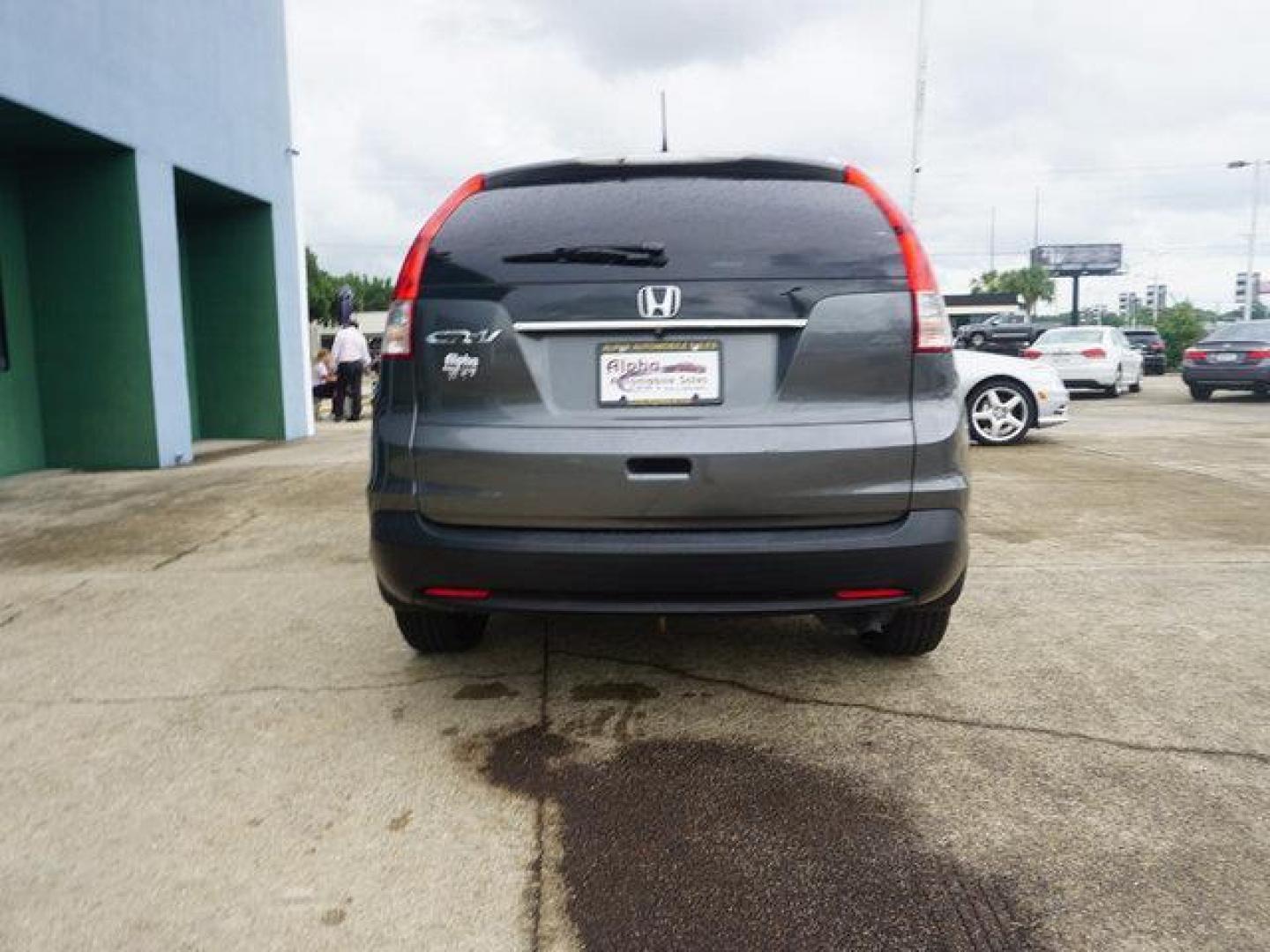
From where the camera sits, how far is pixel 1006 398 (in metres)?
11.0

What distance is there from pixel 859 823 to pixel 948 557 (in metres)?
0.82

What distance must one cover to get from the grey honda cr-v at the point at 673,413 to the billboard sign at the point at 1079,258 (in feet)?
394

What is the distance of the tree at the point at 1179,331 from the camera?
50.0 metres

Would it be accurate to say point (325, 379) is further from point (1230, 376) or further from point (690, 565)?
point (690, 565)

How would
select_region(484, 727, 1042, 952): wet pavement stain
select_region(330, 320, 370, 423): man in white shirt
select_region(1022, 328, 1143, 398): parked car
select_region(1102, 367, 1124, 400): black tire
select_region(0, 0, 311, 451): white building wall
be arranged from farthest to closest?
select_region(1102, 367, 1124, 400): black tire < select_region(1022, 328, 1143, 398): parked car < select_region(330, 320, 370, 423): man in white shirt < select_region(0, 0, 311, 451): white building wall < select_region(484, 727, 1042, 952): wet pavement stain

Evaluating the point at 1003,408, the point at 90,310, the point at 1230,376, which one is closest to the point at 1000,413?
the point at 1003,408

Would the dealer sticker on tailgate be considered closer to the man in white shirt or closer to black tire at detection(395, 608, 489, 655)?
black tire at detection(395, 608, 489, 655)

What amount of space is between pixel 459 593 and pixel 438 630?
716mm

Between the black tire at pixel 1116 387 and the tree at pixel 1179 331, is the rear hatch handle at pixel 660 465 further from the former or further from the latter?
the tree at pixel 1179 331

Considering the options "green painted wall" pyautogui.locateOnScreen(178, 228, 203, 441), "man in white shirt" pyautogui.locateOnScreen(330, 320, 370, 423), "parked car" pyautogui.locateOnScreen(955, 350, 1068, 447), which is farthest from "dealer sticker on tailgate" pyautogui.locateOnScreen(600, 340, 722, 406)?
"man in white shirt" pyautogui.locateOnScreen(330, 320, 370, 423)

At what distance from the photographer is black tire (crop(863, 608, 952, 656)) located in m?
3.46

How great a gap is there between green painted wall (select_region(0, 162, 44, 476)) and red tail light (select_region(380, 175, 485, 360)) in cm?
816

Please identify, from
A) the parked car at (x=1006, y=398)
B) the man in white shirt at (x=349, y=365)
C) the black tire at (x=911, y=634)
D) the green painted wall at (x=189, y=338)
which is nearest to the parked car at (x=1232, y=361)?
the parked car at (x=1006, y=398)

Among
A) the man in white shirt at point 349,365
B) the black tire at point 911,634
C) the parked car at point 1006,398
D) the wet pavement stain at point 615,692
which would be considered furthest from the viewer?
the man in white shirt at point 349,365
